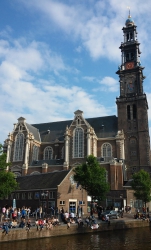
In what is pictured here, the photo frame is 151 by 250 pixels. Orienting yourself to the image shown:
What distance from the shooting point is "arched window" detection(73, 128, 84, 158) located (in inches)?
2263

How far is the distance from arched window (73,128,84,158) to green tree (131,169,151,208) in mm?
16488

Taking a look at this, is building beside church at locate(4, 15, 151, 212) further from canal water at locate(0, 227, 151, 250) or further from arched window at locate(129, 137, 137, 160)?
canal water at locate(0, 227, 151, 250)

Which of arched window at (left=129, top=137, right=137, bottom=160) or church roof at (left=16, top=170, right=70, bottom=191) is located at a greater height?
arched window at (left=129, top=137, right=137, bottom=160)

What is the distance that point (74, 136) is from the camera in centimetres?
5978

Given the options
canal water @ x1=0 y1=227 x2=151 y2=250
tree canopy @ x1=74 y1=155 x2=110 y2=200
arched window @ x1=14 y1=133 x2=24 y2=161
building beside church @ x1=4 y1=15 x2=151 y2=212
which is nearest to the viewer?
canal water @ x1=0 y1=227 x2=151 y2=250

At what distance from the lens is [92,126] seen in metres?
65.6

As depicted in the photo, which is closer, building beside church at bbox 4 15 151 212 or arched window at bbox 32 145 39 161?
building beside church at bbox 4 15 151 212

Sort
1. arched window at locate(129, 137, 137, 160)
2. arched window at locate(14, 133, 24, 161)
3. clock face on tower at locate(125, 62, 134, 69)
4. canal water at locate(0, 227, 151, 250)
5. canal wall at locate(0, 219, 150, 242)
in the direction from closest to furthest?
canal water at locate(0, 227, 151, 250) < canal wall at locate(0, 219, 150, 242) < arched window at locate(129, 137, 137, 160) < arched window at locate(14, 133, 24, 161) < clock face on tower at locate(125, 62, 134, 69)

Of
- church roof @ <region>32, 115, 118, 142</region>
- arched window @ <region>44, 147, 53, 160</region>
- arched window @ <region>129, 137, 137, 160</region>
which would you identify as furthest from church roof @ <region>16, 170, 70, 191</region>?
arched window @ <region>129, 137, 137, 160</region>

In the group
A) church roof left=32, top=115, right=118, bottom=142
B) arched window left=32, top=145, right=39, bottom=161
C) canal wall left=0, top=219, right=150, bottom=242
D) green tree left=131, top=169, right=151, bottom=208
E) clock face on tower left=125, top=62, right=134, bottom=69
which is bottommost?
canal wall left=0, top=219, right=150, bottom=242

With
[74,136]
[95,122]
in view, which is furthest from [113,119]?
[74,136]

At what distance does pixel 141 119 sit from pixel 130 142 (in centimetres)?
609

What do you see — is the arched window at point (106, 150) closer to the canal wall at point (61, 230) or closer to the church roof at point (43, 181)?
the church roof at point (43, 181)

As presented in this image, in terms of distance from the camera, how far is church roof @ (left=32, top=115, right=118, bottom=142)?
205 ft
